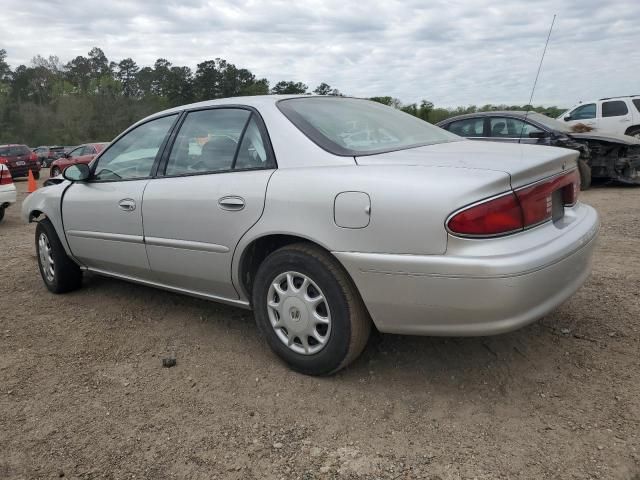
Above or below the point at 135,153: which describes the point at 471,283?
below

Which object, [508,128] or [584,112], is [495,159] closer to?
[508,128]

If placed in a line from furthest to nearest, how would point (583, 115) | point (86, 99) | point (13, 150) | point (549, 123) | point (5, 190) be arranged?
point (86, 99) → point (13, 150) → point (583, 115) → point (549, 123) → point (5, 190)

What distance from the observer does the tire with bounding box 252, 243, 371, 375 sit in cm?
262

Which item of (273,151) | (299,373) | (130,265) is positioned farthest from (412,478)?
(130,265)

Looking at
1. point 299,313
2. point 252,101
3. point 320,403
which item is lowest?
point 320,403

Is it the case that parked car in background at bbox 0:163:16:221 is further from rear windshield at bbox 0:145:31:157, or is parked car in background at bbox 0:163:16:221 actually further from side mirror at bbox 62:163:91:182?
rear windshield at bbox 0:145:31:157

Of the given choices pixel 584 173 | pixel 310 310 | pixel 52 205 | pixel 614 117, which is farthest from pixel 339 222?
pixel 614 117

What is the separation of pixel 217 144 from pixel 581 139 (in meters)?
8.38

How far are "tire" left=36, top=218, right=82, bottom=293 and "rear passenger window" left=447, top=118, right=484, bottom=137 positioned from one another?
24.5ft

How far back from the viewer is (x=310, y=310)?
109 inches

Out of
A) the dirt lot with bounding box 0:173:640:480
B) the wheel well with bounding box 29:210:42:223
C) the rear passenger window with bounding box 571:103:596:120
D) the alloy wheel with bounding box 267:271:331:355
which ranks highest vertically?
the rear passenger window with bounding box 571:103:596:120

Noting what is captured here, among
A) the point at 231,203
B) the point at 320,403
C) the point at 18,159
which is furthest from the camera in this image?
the point at 18,159

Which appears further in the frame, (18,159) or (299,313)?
(18,159)

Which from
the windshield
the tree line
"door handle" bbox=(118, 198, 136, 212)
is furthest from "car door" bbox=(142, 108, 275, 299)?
the tree line
